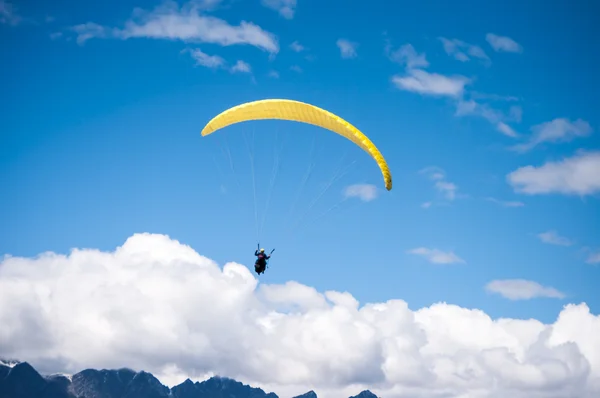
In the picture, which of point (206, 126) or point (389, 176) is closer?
point (389, 176)

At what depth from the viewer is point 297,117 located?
163 feet

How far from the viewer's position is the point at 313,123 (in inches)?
1986

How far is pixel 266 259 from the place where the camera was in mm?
51344

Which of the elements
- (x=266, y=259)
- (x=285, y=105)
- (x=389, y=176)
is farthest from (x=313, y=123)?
(x=266, y=259)

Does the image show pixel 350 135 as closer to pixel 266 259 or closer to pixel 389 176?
pixel 389 176

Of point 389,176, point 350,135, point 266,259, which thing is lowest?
point 266,259

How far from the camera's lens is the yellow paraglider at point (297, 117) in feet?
156

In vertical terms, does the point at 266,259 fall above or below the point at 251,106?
below

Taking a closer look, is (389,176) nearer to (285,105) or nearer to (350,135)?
(350,135)

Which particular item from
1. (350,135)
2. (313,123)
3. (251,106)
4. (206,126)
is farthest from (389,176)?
(206,126)

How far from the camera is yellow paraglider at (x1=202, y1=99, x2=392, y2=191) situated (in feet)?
156

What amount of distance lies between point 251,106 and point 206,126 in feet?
13.7

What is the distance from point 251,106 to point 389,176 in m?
11.4

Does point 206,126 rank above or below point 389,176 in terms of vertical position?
above
